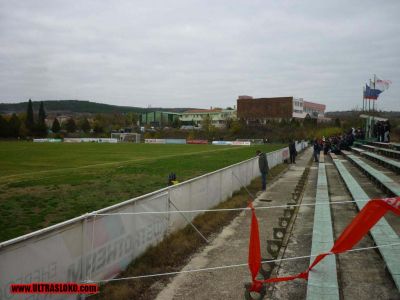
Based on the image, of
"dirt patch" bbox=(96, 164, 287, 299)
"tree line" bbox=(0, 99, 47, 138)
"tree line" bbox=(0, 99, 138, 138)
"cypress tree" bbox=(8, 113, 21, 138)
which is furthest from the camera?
"tree line" bbox=(0, 99, 138, 138)

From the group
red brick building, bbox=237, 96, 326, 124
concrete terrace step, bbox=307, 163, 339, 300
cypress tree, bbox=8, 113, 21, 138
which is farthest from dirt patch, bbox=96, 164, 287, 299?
red brick building, bbox=237, 96, 326, 124

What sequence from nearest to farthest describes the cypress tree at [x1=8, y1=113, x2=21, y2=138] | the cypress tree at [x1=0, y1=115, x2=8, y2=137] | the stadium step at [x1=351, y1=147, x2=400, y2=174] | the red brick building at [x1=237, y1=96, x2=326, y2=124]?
the stadium step at [x1=351, y1=147, x2=400, y2=174], the cypress tree at [x1=0, y1=115, x2=8, y2=137], the cypress tree at [x1=8, y1=113, x2=21, y2=138], the red brick building at [x1=237, y1=96, x2=326, y2=124]

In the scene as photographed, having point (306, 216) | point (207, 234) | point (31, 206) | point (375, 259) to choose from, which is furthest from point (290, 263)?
point (31, 206)

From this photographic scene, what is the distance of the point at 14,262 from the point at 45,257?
1.60ft

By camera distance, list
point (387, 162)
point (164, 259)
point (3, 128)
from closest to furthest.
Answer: point (164, 259), point (387, 162), point (3, 128)

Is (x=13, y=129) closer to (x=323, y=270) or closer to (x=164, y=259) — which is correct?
(x=164, y=259)

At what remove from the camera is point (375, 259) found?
6934 millimetres

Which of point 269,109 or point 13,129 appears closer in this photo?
point 13,129

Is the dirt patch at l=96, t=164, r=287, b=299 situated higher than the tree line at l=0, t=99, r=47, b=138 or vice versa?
the tree line at l=0, t=99, r=47, b=138

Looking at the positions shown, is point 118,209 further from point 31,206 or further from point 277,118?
point 277,118

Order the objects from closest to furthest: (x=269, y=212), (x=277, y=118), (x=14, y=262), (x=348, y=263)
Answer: (x=14, y=262), (x=348, y=263), (x=269, y=212), (x=277, y=118)

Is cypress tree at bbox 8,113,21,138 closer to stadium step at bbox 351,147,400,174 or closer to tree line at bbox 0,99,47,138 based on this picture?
tree line at bbox 0,99,47,138

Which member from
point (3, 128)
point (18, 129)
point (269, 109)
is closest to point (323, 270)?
point (3, 128)

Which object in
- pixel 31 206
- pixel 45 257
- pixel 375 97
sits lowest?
pixel 31 206
